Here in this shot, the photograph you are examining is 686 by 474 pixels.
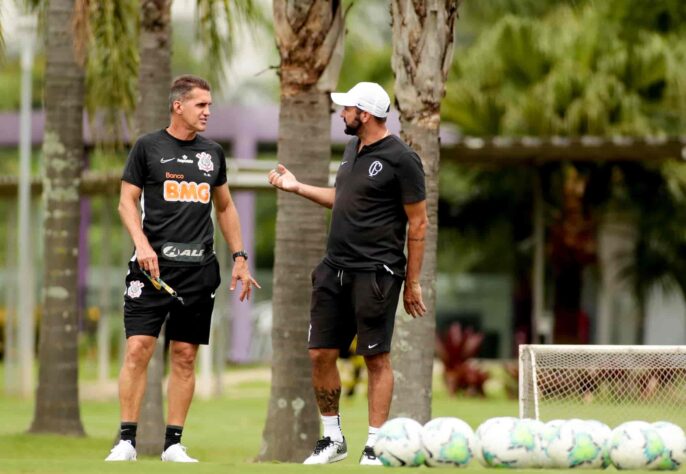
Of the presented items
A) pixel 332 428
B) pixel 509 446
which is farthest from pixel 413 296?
pixel 509 446

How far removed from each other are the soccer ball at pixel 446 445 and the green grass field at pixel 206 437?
83mm

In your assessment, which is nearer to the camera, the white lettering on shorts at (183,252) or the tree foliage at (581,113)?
the white lettering on shorts at (183,252)

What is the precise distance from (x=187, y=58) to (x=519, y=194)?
99.7 ft

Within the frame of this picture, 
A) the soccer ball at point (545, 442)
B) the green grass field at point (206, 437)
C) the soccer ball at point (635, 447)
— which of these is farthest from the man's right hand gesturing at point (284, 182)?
the soccer ball at point (635, 447)

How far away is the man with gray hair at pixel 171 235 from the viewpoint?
935cm

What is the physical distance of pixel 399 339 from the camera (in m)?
11.0

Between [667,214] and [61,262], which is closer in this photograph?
[61,262]

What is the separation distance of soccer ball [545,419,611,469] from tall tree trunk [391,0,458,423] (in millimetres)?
2719

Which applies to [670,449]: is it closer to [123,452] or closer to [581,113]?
[123,452]

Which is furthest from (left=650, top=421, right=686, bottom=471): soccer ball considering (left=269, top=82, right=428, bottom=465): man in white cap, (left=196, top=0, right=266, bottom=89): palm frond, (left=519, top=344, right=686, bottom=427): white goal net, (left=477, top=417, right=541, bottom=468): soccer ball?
(left=196, top=0, right=266, bottom=89): palm frond

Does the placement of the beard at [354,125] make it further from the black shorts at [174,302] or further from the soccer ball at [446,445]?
the soccer ball at [446,445]

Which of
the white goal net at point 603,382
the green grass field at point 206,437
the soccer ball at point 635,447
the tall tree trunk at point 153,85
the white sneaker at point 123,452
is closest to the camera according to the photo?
the green grass field at point 206,437

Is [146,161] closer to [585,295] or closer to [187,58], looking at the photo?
[585,295]

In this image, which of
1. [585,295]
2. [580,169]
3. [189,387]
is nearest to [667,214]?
[580,169]
